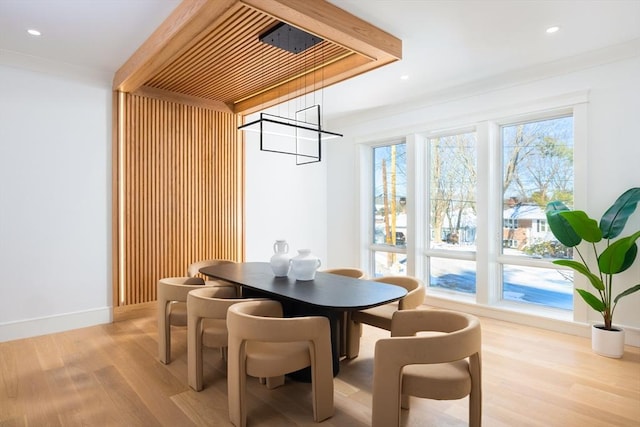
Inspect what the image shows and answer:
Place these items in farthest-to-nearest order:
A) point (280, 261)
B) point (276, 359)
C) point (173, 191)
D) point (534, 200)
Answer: point (173, 191), point (534, 200), point (280, 261), point (276, 359)

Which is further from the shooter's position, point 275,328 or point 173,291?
point 173,291

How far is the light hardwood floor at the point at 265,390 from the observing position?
2.33 metres

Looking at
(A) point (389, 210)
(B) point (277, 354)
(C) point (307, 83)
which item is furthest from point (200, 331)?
(A) point (389, 210)

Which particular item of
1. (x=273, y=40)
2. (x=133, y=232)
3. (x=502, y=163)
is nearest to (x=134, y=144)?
(x=133, y=232)

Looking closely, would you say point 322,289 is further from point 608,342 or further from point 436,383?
point 608,342

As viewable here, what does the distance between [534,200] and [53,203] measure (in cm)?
551

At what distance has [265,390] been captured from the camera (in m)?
2.70

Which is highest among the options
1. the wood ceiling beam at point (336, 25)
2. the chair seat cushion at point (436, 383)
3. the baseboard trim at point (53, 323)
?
the wood ceiling beam at point (336, 25)

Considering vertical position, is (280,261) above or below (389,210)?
below

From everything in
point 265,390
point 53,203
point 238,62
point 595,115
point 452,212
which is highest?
point 238,62

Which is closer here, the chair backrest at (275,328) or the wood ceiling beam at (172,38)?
the chair backrest at (275,328)

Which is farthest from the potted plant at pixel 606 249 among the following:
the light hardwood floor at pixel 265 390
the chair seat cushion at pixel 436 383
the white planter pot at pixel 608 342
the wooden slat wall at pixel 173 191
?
the wooden slat wall at pixel 173 191

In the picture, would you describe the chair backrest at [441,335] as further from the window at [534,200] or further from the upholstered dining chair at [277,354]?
the window at [534,200]

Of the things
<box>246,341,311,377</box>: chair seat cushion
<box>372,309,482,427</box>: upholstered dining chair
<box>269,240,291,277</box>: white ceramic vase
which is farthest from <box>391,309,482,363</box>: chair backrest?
<box>269,240,291,277</box>: white ceramic vase
